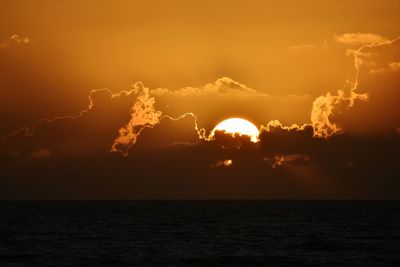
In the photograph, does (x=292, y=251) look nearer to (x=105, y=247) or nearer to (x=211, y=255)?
(x=211, y=255)

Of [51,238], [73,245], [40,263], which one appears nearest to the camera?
[40,263]

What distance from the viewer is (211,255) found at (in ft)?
252

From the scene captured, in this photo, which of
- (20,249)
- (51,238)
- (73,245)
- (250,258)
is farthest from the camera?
(51,238)

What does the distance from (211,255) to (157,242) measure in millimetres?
18082

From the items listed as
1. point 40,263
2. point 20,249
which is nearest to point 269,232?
point 20,249

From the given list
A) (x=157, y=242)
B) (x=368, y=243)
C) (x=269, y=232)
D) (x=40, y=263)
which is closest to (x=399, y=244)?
(x=368, y=243)

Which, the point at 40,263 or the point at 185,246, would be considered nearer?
the point at 40,263

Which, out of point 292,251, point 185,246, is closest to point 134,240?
point 185,246

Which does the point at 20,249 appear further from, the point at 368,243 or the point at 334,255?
the point at 368,243

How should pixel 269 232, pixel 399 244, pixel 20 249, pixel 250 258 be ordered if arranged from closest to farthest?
pixel 250 258
pixel 20 249
pixel 399 244
pixel 269 232

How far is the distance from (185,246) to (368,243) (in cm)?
2748

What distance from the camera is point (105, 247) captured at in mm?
84625

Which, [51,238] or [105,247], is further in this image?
[51,238]

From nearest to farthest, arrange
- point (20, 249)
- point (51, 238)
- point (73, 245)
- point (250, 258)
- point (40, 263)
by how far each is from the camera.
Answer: point (40, 263) < point (250, 258) < point (20, 249) < point (73, 245) < point (51, 238)
